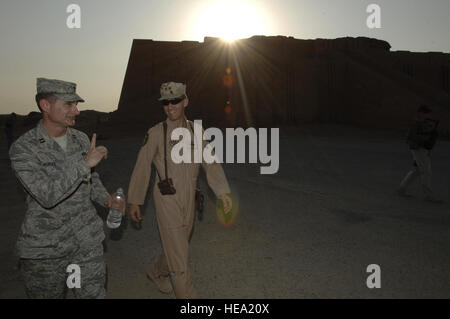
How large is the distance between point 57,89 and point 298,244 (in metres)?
3.93

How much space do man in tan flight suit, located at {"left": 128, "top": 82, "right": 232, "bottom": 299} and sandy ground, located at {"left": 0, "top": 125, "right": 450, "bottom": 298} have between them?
762mm

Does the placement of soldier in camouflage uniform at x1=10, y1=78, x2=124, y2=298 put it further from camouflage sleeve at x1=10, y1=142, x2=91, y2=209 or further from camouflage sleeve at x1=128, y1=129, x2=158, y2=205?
camouflage sleeve at x1=128, y1=129, x2=158, y2=205

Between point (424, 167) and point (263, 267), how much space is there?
4.87m

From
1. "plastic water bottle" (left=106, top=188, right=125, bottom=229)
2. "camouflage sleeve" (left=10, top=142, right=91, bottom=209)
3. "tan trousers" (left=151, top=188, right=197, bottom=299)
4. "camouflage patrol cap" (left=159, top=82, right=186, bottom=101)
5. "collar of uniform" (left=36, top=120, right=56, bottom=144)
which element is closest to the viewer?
"camouflage sleeve" (left=10, top=142, right=91, bottom=209)

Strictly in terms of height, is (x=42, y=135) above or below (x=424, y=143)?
below

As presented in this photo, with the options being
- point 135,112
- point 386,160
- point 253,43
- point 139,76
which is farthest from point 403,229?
point 139,76

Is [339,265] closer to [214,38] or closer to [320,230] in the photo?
[320,230]

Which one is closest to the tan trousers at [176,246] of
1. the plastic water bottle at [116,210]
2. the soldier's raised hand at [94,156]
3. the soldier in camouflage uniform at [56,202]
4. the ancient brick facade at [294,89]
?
the plastic water bottle at [116,210]

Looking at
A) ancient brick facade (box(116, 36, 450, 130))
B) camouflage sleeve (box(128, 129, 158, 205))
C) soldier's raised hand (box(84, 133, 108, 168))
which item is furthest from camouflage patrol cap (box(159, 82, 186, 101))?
ancient brick facade (box(116, 36, 450, 130))

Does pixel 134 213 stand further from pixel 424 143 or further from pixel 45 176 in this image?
pixel 424 143

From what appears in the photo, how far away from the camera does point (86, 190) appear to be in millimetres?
2887

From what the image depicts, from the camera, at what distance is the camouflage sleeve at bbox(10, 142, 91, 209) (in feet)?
7.93

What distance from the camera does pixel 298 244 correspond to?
562 centimetres

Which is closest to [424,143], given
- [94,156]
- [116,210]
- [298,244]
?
[298,244]
